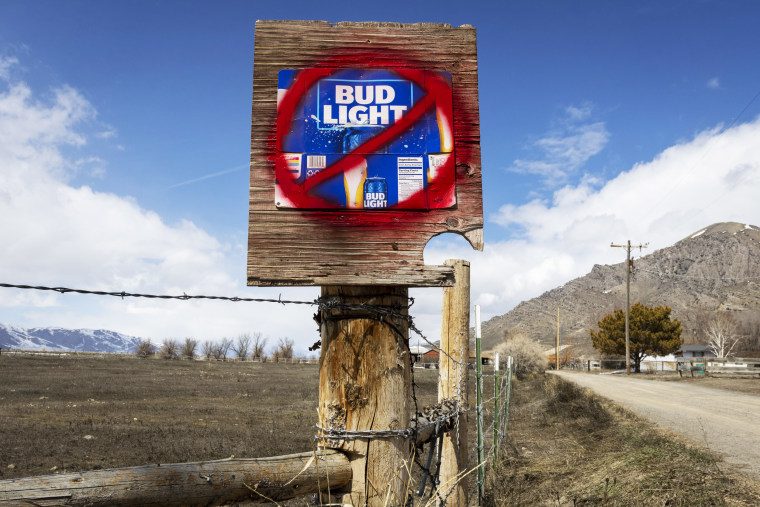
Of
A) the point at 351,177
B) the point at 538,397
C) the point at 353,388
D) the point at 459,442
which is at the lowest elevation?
the point at 538,397

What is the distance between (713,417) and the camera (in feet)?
38.2

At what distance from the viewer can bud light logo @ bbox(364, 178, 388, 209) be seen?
2.04 meters

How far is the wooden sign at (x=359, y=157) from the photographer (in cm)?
204

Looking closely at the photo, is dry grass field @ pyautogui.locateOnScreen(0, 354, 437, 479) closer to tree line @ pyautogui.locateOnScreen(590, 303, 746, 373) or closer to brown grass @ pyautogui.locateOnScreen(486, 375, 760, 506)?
brown grass @ pyautogui.locateOnScreen(486, 375, 760, 506)

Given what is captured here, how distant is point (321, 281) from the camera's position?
202 cm

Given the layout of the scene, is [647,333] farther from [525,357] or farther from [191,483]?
[191,483]

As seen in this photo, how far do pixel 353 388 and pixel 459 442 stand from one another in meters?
3.65

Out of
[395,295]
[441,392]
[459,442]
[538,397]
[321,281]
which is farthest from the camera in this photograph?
[538,397]

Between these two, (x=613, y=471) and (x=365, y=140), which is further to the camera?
(x=613, y=471)

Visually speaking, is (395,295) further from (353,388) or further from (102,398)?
(102,398)

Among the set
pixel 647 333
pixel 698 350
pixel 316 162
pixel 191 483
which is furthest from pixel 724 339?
pixel 191 483

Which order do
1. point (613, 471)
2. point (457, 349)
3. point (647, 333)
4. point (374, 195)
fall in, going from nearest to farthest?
point (374, 195)
point (457, 349)
point (613, 471)
point (647, 333)

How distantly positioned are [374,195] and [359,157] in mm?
157

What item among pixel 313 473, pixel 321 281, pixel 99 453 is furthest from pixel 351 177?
pixel 99 453
